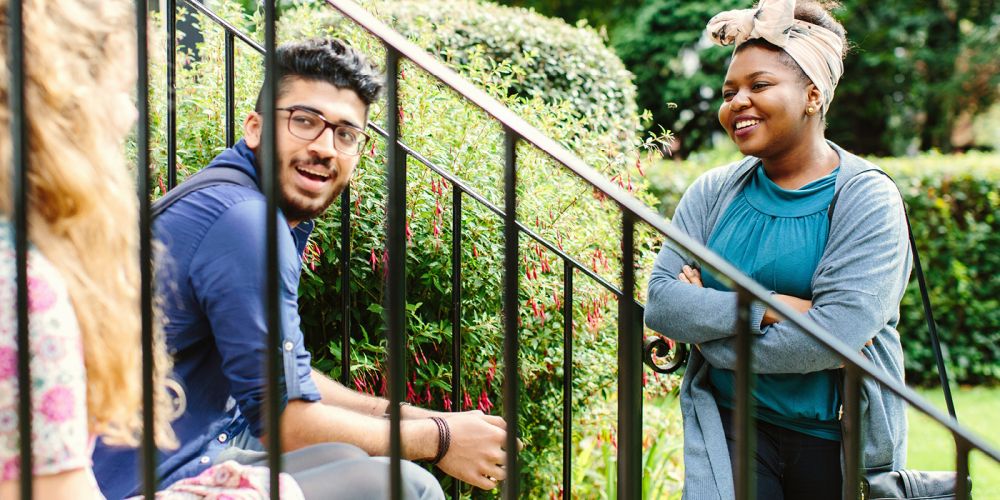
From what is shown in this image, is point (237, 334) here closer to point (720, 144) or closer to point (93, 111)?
point (93, 111)

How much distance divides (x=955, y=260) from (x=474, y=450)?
6.45m

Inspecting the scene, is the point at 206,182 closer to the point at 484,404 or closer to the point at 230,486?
the point at 230,486

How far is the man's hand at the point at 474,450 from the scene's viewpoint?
6.65ft

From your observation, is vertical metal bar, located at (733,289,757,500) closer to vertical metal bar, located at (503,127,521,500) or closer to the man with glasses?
vertical metal bar, located at (503,127,521,500)

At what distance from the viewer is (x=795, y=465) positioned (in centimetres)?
221

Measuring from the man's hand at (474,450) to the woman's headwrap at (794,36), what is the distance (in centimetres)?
113

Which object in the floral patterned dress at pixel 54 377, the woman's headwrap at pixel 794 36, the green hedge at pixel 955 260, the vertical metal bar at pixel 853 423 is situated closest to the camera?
the floral patterned dress at pixel 54 377

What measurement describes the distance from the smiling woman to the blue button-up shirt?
0.93 meters

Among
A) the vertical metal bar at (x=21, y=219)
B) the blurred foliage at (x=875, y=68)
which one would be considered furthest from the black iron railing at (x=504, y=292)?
A: the blurred foliage at (x=875, y=68)

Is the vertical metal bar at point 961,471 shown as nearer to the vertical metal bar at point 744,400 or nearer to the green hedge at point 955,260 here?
the vertical metal bar at point 744,400

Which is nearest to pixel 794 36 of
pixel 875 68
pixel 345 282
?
pixel 345 282

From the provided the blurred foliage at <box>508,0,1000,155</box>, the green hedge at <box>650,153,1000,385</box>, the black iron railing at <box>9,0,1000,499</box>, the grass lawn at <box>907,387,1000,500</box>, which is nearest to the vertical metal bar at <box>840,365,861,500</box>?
the black iron railing at <box>9,0,1000,499</box>

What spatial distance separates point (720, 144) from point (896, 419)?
15345 millimetres

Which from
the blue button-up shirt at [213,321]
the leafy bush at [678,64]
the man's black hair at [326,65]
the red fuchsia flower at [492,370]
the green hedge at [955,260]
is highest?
the leafy bush at [678,64]
